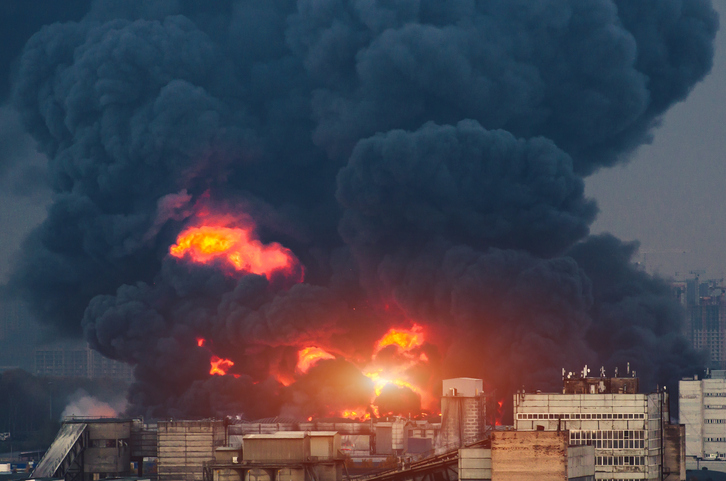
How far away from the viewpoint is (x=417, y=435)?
425 feet

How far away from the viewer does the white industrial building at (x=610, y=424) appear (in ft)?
324

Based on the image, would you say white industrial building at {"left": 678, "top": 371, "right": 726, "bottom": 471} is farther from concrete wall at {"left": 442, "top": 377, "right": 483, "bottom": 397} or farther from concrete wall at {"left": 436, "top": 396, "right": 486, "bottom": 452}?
concrete wall at {"left": 436, "top": 396, "right": 486, "bottom": 452}

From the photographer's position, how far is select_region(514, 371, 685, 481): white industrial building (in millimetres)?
98875

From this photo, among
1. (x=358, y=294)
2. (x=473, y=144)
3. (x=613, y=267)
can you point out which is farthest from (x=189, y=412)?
(x=613, y=267)

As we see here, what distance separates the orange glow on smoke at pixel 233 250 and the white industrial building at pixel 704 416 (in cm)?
3812

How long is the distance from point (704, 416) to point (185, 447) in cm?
5351

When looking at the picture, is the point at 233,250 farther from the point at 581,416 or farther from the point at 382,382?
the point at 581,416

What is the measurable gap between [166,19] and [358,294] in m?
32.7

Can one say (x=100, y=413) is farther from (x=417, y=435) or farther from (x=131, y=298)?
(x=417, y=435)

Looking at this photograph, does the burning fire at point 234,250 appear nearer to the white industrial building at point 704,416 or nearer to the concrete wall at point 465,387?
the concrete wall at point 465,387

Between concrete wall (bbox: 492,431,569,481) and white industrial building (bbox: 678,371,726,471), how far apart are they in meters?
55.1

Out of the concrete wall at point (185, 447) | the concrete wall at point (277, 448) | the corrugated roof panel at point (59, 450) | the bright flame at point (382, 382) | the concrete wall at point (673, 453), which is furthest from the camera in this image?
the bright flame at point (382, 382)

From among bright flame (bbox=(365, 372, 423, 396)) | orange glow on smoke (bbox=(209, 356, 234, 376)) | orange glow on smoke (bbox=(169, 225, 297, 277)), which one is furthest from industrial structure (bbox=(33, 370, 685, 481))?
orange glow on smoke (bbox=(169, 225, 297, 277))

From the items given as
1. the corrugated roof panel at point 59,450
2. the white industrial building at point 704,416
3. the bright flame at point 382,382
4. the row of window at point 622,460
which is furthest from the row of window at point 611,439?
the white industrial building at point 704,416
